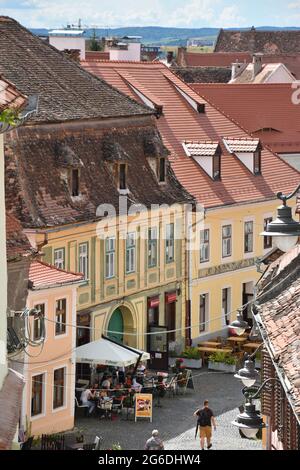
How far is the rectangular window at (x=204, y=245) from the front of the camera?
153 feet

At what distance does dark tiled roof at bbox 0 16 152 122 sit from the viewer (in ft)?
132

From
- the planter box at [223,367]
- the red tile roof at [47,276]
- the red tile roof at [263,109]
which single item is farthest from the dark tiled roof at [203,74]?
the red tile roof at [47,276]

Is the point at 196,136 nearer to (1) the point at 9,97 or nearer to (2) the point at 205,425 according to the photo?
(2) the point at 205,425

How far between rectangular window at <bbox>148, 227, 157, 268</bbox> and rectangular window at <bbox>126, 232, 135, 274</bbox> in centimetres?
90

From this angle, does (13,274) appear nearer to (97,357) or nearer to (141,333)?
(97,357)

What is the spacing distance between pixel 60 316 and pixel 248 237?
599 inches

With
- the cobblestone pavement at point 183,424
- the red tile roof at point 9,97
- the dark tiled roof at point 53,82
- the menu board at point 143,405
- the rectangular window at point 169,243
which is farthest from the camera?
the rectangular window at point 169,243

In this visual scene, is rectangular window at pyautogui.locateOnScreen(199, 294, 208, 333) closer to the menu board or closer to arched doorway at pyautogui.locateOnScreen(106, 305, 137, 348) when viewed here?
arched doorway at pyautogui.locateOnScreen(106, 305, 137, 348)

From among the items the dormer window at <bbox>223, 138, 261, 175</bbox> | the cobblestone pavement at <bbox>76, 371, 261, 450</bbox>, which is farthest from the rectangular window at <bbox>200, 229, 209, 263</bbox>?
the cobblestone pavement at <bbox>76, 371, 261, 450</bbox>

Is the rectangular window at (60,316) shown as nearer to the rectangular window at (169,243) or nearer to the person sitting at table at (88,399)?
the person sitting at table at (88,399)

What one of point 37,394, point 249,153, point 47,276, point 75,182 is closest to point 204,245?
point 249,153

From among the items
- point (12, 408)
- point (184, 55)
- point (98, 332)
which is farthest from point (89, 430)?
point (184, 55)

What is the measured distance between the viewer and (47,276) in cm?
3409

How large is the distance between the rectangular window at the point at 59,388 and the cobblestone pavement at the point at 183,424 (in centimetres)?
80
